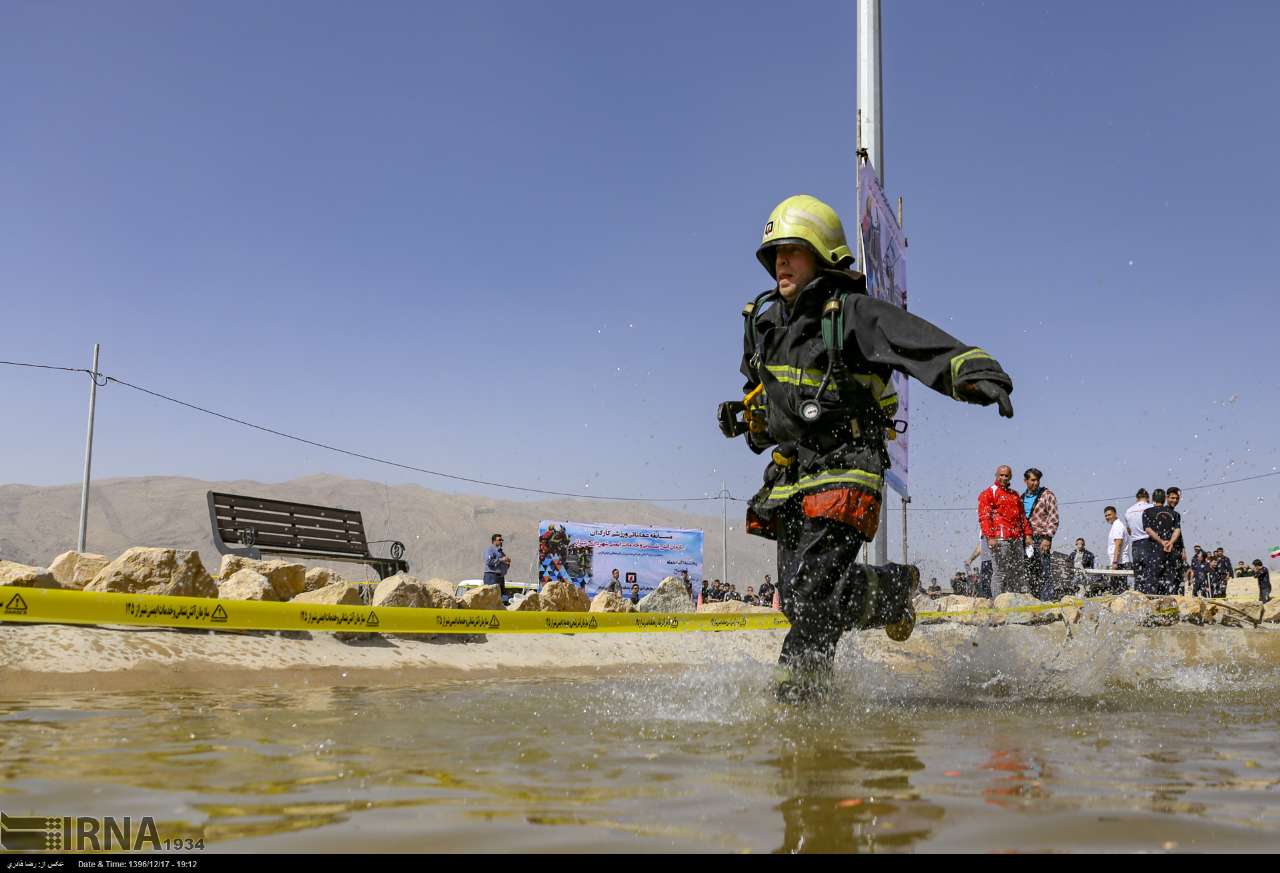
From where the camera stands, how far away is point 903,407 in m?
9.16

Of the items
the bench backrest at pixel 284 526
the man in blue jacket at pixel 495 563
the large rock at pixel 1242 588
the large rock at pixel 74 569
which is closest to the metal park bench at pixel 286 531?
the bench backrest at pixel 284 526

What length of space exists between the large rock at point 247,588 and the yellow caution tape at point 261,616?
0.58 meters

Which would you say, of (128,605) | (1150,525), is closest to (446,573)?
(1150,525)

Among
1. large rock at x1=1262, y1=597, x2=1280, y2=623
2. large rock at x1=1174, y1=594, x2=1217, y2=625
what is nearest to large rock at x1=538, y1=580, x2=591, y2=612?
large rock at x1=1174, y1=594, x2=1217, y2=625

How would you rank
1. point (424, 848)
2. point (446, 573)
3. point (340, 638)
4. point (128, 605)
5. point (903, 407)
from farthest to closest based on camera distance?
point (446, 573) → point (903, 407) → point (340, 638) → point (128, 605) → point (424, 848)

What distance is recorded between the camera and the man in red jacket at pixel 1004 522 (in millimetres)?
9719

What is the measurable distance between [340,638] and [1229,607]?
31.3ft

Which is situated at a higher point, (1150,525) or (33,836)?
(1150,525)

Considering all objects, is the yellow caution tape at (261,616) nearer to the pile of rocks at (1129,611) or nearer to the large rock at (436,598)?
the large rock at (436,598)

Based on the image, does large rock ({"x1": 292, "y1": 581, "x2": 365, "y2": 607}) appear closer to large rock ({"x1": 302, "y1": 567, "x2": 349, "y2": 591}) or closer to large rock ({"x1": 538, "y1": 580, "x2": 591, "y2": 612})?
large rock ({"x1": 302, "y1": 567, "x2": 349, "y2": 591})

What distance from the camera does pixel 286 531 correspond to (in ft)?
34.1

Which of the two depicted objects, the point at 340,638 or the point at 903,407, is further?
the point at 903,407

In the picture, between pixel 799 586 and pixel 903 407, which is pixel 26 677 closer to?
pixel 799 586

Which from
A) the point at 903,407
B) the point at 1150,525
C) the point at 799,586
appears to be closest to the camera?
the point at 799,586
